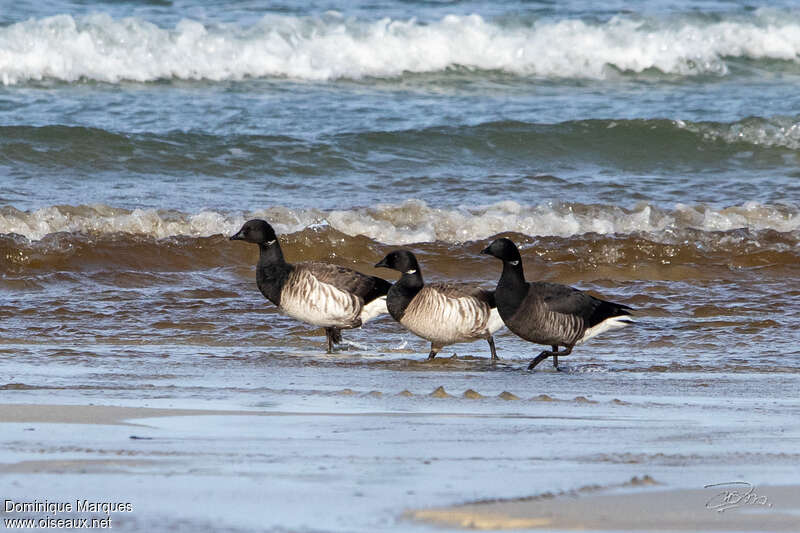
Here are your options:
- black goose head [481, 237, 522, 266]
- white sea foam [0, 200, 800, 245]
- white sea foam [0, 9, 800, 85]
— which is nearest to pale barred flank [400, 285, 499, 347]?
black goose head [481, 237, 522, 266]

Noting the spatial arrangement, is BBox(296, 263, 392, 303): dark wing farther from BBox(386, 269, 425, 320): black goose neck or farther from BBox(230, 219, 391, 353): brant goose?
BBox(386, 269, 425, 320): black goose neck

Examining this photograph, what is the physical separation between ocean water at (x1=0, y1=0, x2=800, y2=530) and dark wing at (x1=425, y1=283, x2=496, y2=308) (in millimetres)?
523

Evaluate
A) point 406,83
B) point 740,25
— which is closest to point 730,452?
point 406,83

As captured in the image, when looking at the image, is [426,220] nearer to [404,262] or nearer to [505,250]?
[404,262]

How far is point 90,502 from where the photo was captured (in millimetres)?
4250

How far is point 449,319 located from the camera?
8766 millimetres

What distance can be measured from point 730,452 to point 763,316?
17.0 ft

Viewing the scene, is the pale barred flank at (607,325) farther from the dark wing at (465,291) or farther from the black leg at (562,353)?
the dark wing at (465,291)

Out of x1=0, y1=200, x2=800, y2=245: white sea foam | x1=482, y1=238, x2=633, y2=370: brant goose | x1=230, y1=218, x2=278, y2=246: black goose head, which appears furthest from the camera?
x1=0, y1=200, x2=800, y2=245: white sea foam

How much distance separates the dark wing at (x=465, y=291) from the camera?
29.3ft

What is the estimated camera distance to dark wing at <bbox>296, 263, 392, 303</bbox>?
9.58 m
